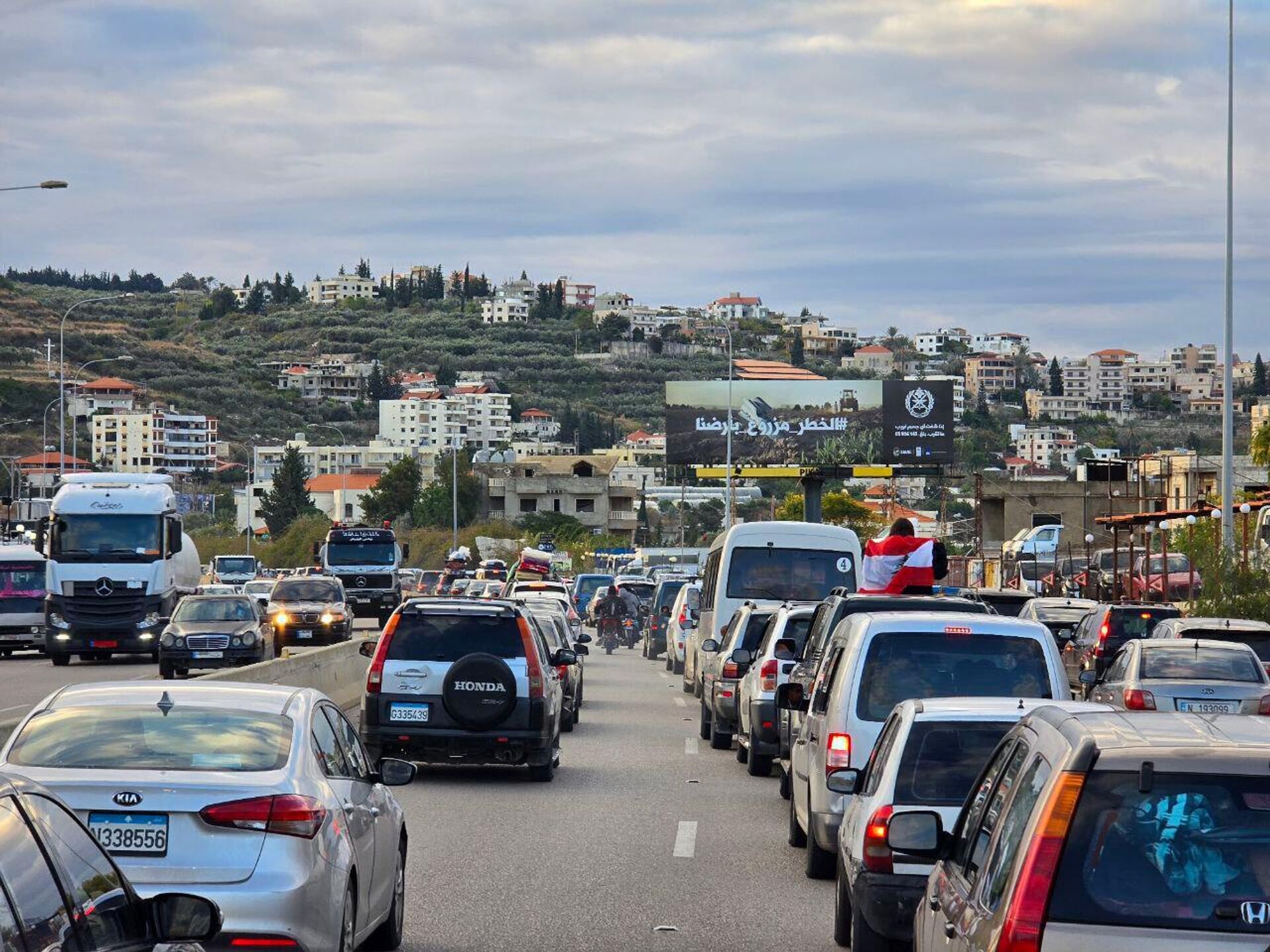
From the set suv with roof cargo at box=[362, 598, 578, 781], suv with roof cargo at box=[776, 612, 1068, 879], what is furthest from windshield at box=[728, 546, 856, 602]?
suv with roof cargo at box=[776, 612, 1068, 879]

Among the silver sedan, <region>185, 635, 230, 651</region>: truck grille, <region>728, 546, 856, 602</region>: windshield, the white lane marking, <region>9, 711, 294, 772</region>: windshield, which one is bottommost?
<region>185, 635, 230, 651</region>: truck grille

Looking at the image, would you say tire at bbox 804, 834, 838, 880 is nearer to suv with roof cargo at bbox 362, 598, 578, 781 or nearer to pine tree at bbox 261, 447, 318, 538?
suv with roof cargo at bbox 362, 598, 578, 781

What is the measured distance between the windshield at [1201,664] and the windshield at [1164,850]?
52.9 feet

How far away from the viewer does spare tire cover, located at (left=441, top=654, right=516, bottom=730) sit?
18266 mm

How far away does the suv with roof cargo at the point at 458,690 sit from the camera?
18.3 meters

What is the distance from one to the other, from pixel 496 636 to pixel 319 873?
10.5 metres

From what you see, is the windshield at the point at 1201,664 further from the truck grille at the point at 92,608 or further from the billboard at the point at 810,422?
the billboard at the point at 810,422

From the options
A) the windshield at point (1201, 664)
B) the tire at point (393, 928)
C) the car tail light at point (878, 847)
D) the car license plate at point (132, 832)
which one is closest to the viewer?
the car license plate at point (132, 832)

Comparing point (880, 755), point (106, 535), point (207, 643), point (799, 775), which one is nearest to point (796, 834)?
point (799, 775)

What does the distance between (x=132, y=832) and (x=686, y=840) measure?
7324mm

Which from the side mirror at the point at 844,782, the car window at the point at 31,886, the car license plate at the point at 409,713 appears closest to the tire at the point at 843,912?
the side mirror at the point at 844,782

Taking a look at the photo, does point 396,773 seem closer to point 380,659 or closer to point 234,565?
point 380,659

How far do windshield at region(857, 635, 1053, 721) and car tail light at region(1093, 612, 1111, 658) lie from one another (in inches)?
747

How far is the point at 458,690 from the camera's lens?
59.9 ft
